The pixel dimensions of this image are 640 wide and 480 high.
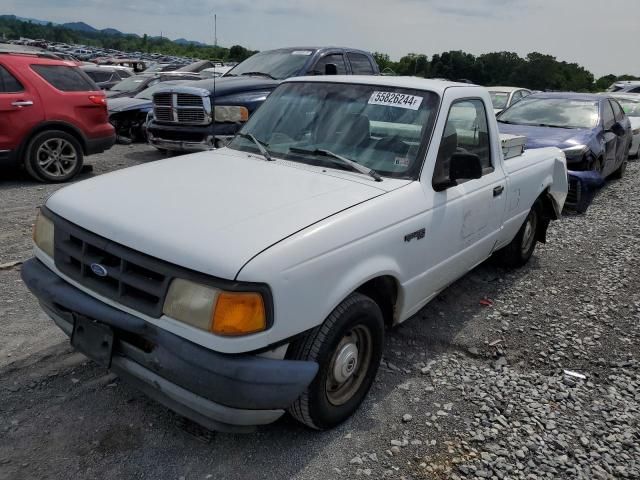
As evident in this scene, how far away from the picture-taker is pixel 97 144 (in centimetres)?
834

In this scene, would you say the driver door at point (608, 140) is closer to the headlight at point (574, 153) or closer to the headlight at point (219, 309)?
the headlight at point (574, 153)

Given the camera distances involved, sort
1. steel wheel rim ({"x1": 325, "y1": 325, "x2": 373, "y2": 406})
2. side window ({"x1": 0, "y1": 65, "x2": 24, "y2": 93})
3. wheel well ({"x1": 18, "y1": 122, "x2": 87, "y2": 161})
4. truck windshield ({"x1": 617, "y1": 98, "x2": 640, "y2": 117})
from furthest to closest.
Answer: truck windshield ({"x1": 617, "y1": 98, "x2": 640, "y2": 117})
wheel well ({"x1": 18, "y1": 122, "x2": 87, "y2": 161})
side window ({"x1": 0, "y1": 65, "x2": 24, "y2": 93})
steel wheel rim ({"x1": 325, "y1": 325, "x2": 373, "y2": 406})

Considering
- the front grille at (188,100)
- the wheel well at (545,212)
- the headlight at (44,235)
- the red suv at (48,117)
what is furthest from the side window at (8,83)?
the wheel well at (545,212)

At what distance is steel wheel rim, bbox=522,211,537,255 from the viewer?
5277 mm

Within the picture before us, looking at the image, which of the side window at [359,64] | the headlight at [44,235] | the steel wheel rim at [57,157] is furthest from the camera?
the side window at [359,64]

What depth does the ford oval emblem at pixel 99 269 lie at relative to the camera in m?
2.54

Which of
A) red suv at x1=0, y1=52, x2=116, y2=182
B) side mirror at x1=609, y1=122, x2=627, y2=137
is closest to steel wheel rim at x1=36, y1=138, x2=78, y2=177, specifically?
red suv at x1=0, y1=52, x2=116, y2=182

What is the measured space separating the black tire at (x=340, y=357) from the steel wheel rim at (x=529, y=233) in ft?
9.39

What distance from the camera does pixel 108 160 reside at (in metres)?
10.2

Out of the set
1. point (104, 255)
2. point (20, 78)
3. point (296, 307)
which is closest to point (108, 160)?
point (20, 78)

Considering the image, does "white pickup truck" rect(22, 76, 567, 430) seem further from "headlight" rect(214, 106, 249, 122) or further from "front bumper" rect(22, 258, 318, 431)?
"headlight" rect(214, 106, 249, 122)

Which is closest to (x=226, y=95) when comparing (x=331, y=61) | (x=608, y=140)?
(x=331, y=61)

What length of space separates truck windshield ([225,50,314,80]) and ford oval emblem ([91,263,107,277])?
277 inches

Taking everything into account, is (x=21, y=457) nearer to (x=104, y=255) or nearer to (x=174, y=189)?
(x=104, y=255)
